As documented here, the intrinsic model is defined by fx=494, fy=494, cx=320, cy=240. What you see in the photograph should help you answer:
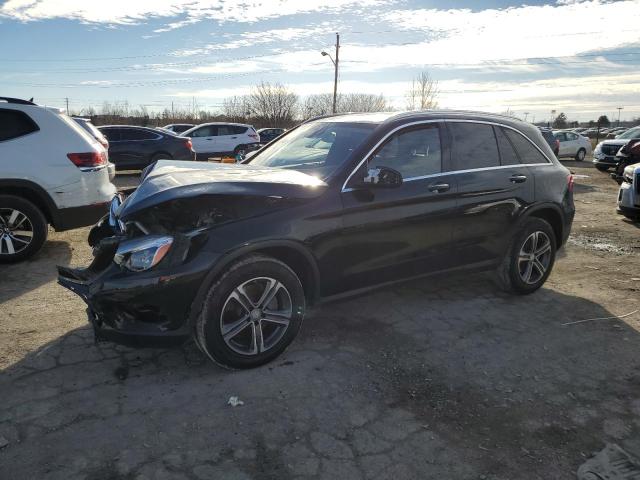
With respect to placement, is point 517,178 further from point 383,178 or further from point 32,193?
point 32,193

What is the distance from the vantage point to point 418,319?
171 inches

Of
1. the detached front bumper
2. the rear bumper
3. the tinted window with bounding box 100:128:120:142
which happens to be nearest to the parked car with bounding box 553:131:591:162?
the tinted window with bounding box 100:128:120:142

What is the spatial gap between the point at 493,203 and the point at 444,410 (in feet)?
7.23

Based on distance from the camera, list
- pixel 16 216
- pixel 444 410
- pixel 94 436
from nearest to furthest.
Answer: pixel 94 436, pixel 444 410, pixel 16 216

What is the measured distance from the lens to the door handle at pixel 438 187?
409cm

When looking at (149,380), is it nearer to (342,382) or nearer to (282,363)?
(282,363)

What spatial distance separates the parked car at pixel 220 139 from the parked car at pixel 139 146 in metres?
4.78

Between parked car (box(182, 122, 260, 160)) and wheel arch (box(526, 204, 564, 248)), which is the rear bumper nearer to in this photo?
wheel arch (box(526, 204, 564, 248))

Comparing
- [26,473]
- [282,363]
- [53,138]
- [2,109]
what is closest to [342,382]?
[282,363]

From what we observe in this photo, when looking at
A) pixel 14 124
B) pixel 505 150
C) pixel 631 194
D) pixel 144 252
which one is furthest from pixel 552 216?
pixel 14 124

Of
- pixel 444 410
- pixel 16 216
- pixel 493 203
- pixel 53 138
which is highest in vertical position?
pixel 53 138

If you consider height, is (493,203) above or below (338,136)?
below

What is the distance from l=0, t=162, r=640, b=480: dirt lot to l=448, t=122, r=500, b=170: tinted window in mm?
1340

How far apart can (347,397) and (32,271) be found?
417 cm
